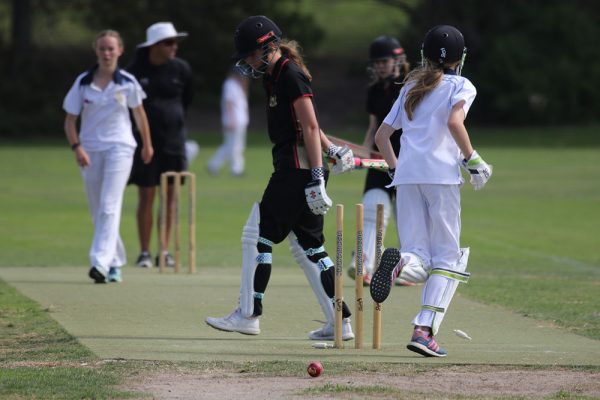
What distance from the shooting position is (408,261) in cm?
700

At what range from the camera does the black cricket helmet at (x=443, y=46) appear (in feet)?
23.2

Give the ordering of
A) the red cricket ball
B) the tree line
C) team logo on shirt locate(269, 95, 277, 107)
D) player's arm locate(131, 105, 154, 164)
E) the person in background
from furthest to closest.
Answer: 1. the tree line
2. the person in background
3. player's arm locate(131, 105, 154, 164)
4. team logo on shirt locate(269, 95, 277, 107)
5. the red cricket ball

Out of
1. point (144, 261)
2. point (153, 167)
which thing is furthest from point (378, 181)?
point (144, 261)

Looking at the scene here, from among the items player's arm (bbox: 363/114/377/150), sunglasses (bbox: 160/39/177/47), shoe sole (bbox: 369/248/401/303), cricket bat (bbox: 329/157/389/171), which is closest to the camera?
shoe sole (bbox: 369/248/401/303)

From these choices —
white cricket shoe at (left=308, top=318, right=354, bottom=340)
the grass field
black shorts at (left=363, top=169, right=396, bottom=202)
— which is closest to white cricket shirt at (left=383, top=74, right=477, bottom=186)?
white cricket shoe at (left=308, top=318, right=354, bottom=340)

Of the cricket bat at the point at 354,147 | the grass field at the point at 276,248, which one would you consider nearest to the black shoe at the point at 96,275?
the grass field at the point at 276,248

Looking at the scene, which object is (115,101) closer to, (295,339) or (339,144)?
(339,144)

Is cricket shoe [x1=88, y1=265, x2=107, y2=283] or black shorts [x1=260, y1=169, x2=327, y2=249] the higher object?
black shorts [x1=260, y1=169, x2=327, y2=249]

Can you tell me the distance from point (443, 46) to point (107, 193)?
4234 millimetres

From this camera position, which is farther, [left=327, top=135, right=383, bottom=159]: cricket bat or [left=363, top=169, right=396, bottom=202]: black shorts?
[left=363, top=169, right=396, bottom=202]: black shorts

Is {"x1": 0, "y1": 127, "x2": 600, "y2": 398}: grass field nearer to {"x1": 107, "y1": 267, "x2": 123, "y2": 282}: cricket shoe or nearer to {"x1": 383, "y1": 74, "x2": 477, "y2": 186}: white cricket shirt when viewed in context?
Result: {"x1": 107, "y1": 267, "x2": 123, "y2": 282}: cricket shoe

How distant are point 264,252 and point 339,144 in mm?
1102

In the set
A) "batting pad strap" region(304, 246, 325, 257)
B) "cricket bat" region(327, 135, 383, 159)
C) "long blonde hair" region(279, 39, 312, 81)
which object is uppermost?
"long blonde hair" region(279, 39, 312, 81)

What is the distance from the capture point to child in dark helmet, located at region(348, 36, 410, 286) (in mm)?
10422
